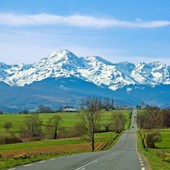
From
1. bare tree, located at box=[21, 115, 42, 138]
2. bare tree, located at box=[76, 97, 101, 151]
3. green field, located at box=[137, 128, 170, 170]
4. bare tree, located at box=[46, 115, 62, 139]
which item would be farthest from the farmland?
bare tree, located at box=[21, 115, 42, 138]

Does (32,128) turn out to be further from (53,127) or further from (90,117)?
(90,117)

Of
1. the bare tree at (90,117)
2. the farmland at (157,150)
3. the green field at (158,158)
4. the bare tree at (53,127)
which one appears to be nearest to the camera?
the green field at (158,158)

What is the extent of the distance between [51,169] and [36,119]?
404ft

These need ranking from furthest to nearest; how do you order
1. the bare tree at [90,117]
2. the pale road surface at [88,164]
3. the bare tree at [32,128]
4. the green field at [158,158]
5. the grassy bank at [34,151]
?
the bare tree at [32,128] < the bare tree at [90,117] < the grassy bank at [34,151] < the green field at [158,158] < the pale road surface at [88,164]

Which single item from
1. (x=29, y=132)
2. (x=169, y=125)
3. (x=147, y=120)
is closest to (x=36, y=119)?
(x=29, y=132)

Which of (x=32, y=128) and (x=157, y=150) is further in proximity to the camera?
(x=32, y=128)

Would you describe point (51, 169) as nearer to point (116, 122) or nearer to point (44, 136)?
point (44, 136)

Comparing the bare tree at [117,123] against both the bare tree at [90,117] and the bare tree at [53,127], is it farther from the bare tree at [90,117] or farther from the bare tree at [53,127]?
the bare tree at [90,117]

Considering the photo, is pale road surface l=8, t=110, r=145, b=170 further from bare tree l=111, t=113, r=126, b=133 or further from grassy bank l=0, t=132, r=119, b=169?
bare tree l=111, t=113, r=126, b=133

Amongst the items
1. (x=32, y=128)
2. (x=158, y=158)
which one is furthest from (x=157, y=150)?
(x=32, y=128)

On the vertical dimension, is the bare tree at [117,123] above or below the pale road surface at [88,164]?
above

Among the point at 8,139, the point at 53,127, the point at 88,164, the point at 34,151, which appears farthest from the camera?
the point at 53,127

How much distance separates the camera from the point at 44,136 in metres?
146

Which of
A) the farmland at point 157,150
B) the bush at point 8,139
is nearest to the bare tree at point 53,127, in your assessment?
the bush at point 8,139
